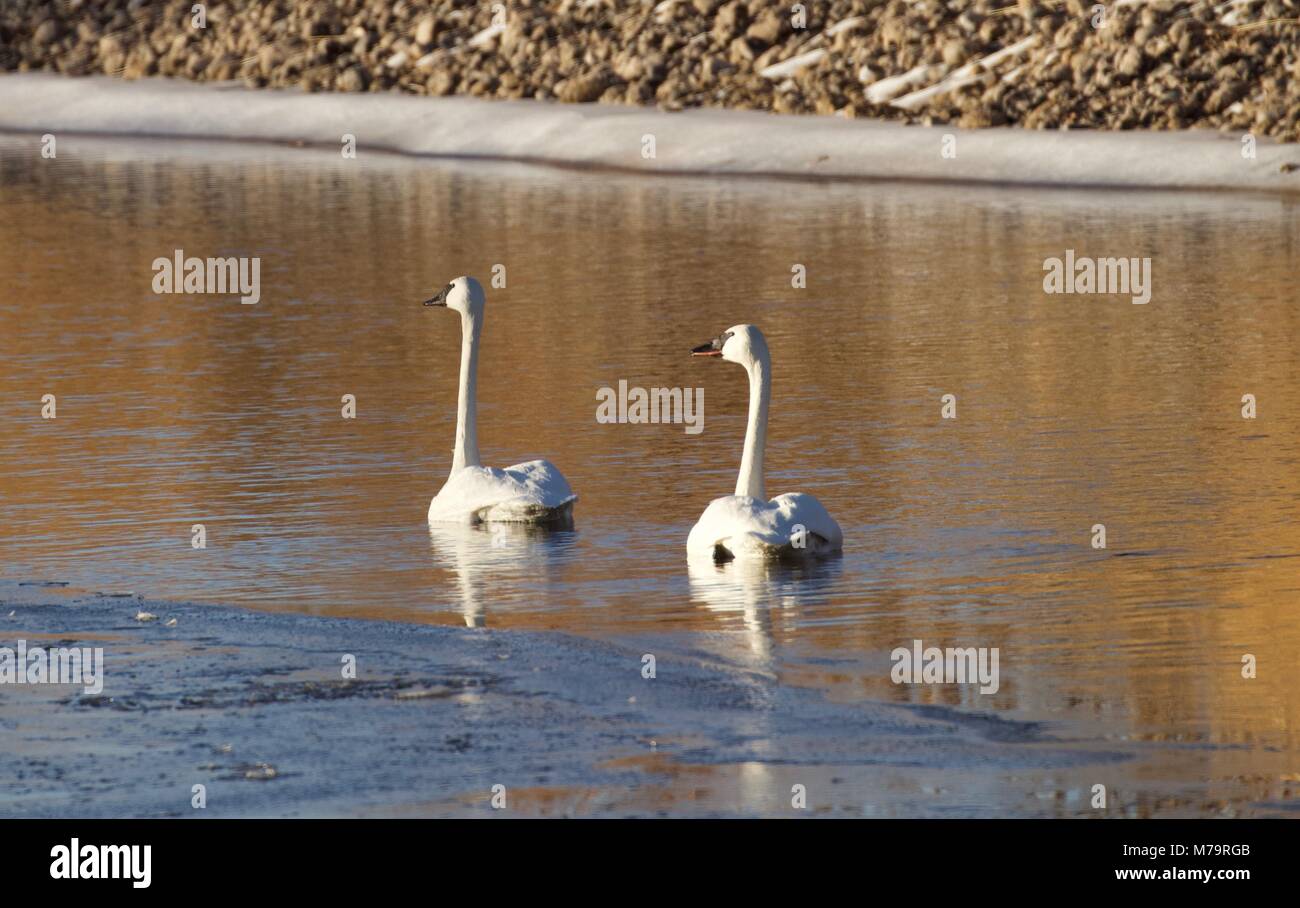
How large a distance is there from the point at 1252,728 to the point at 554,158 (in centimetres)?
3331

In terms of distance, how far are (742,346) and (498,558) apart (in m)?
1.85

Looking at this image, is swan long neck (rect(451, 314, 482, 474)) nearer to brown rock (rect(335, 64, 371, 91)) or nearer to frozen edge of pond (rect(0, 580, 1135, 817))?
frozen edge of pond (rect(0, 580, 1135, 817))

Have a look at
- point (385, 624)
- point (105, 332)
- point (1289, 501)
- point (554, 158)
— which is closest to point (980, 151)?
point (554, 158)

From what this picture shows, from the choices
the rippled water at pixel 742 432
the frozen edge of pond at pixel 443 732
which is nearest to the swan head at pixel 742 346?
the rippled water at pixel 742 432

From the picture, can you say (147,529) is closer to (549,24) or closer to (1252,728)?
(1252,728)

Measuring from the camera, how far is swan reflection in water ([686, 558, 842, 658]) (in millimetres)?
12461

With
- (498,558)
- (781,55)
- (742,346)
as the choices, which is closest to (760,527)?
(742,346)

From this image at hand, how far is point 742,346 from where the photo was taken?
1473 cm

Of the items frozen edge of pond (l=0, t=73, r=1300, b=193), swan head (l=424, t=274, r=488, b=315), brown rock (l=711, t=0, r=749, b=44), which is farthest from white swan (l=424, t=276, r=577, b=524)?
brown rock (l=711, t=0, r=749, b=44)

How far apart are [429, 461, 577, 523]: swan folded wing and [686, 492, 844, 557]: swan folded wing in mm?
1371

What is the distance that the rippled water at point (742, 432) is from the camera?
1223cm

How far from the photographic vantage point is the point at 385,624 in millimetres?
12383

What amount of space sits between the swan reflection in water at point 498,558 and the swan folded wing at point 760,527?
0.85m

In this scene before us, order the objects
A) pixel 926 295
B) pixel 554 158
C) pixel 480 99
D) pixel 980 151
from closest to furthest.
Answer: pixel 926 295
pixel 980 151
pixel 554 158
pixel 480 99
